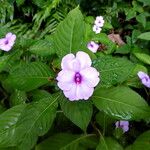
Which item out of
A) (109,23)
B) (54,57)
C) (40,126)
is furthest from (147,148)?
(109,23)

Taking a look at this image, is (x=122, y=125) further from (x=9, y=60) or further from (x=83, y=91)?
(x=9, y=60)

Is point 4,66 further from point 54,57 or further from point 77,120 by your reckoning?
point 77,120

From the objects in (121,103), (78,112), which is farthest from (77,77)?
(121,103)

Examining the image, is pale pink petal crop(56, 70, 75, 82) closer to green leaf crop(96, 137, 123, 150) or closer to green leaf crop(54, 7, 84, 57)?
green leaf crop(54, 7, 84, 57)

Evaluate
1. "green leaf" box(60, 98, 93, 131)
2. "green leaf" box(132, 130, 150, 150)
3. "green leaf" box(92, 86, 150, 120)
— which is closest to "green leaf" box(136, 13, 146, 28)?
"green leaf" box(132, 130, 150, 150)

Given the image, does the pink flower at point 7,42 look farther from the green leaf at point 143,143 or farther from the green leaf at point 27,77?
the green leaf at point 143,143

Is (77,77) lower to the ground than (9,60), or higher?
higher

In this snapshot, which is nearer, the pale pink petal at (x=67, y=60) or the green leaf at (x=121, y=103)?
the pale pink petal at (x=67, y=60)

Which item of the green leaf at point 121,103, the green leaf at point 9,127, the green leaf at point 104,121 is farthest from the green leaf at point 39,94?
the green leaf at point 121,103
